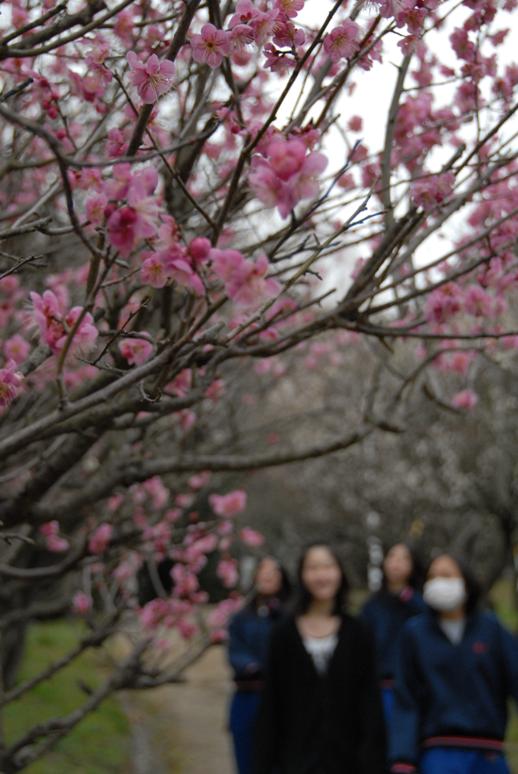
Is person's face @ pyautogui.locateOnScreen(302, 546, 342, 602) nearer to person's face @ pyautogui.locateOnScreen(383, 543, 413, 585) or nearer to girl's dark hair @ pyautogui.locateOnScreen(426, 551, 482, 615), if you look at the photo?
girl's dark hair @ pyautogui.locateOnScreen(426, 551, 482, 615)

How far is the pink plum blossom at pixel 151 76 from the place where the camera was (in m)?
2.16

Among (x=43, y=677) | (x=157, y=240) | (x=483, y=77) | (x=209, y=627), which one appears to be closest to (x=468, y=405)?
(x=483, y=77)

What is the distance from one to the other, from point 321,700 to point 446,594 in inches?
35.3

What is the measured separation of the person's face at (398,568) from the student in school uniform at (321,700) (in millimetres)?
2169

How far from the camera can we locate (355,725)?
3.97m

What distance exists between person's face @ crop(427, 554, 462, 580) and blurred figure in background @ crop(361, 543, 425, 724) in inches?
62.1

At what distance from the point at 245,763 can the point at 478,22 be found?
14.8ft

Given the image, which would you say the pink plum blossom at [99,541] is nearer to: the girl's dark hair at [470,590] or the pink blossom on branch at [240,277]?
the girl's dark hair at [470,590]

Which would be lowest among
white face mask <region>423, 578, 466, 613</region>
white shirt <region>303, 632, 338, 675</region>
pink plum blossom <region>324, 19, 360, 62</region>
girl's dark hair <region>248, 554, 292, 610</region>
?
white shirt <region>303, 632, 338, 675</region>

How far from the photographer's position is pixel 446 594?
4.46m

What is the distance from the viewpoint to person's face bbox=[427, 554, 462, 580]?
15.0ft

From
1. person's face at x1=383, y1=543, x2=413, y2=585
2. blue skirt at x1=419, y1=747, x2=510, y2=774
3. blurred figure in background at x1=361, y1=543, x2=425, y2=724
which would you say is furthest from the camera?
person's face at x1=383, y1=543, x2=413, y2=585

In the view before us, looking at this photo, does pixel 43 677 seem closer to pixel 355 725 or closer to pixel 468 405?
pixel 355 725

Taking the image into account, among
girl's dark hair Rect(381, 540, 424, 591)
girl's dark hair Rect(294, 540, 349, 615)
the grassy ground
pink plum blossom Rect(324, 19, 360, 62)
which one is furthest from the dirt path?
pink plum blossom Rect(324, 19, 360, 62)
